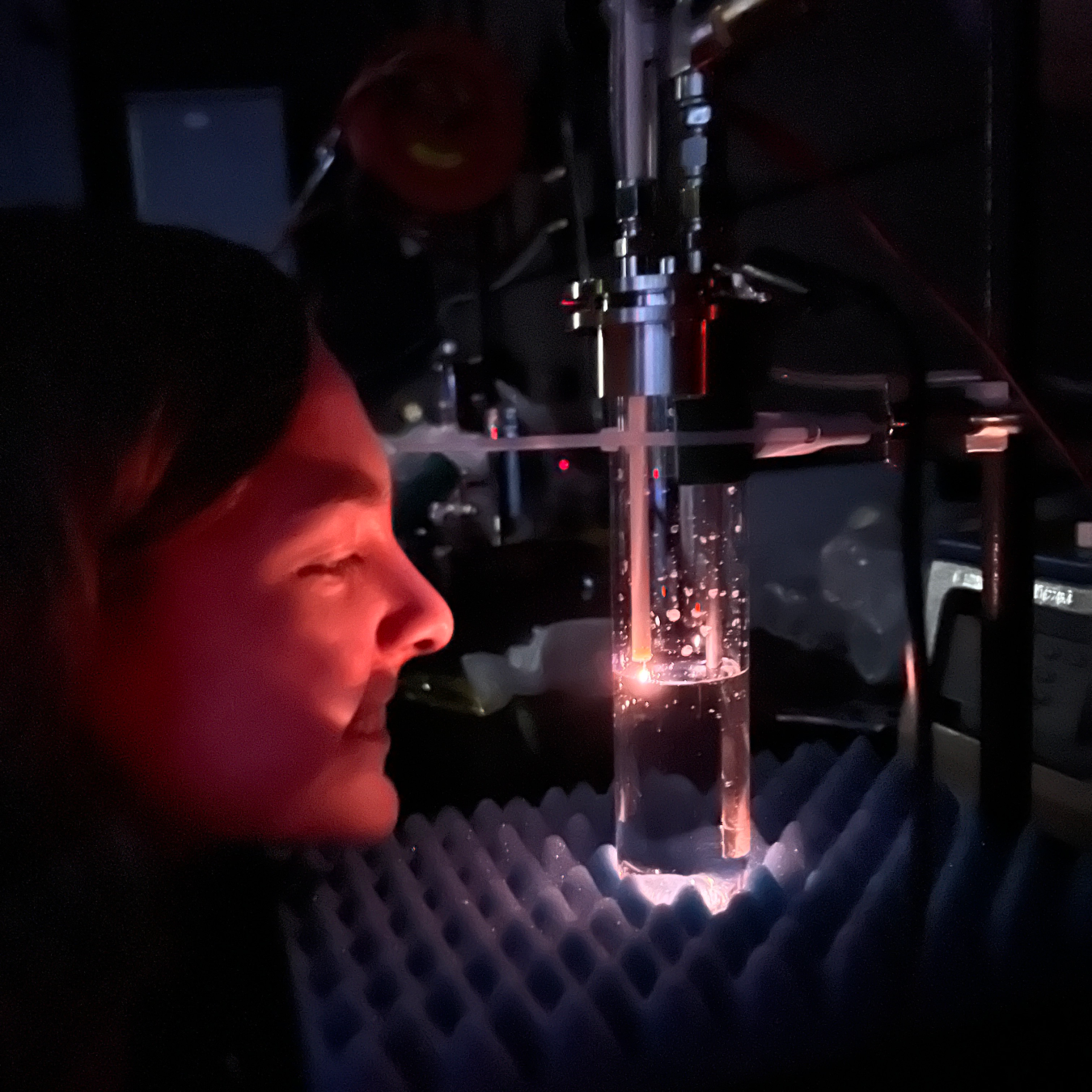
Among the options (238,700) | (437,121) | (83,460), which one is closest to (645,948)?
(238,700)

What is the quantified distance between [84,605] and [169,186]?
248 mm

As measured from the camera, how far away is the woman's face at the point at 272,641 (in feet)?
1.67

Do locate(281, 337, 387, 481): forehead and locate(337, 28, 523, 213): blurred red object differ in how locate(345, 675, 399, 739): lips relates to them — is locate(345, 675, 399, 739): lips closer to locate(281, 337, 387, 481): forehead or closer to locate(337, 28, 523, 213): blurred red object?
locate(281, 337, 387, 481): forehead

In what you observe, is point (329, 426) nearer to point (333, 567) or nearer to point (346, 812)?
point (333, 567)

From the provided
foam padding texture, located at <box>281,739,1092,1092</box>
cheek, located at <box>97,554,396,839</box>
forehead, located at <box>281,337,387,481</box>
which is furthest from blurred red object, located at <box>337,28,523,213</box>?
foam padding texture, located at <box>281,739,1092,1092</box>

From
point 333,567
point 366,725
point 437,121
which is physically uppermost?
point 437,121

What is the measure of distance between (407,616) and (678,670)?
0.19 metres

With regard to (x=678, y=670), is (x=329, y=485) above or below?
above

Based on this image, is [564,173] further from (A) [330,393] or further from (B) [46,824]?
(B) [46,824]

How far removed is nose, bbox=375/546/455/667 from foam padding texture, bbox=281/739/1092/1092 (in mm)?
179

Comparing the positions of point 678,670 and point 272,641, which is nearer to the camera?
point 272,641

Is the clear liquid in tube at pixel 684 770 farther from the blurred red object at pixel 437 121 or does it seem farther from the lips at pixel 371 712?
the blurred red object at pixel 437 121

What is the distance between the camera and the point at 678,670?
2.19 feet

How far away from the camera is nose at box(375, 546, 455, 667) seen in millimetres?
597
